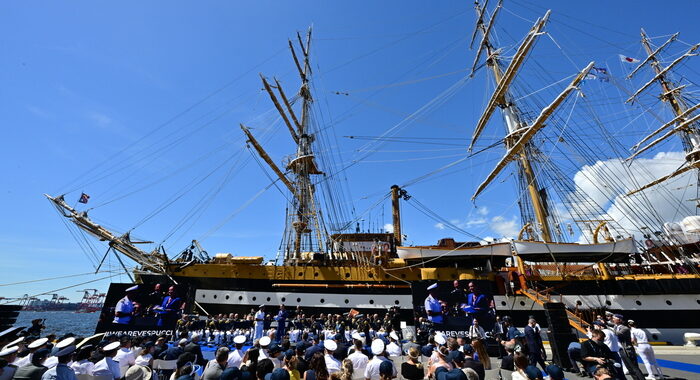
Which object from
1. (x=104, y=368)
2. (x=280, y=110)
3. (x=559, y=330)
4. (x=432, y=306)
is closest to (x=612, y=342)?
(x=559, y=330)

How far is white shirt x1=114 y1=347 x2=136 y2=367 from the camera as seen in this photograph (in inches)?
217

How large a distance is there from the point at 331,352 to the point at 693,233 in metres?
34.6

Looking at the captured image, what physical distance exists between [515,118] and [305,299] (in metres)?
22.1

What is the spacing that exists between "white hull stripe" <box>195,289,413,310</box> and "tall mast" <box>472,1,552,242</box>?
12325 millimetres

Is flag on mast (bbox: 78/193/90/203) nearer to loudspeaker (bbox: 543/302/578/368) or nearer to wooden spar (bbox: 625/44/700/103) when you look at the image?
loudspeaker (bbox: 543/302/578/368)

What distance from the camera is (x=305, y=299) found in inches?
675

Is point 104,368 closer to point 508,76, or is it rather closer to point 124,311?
point 124,311

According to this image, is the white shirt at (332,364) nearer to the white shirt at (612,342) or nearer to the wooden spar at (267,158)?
the white shirt at (612,342)

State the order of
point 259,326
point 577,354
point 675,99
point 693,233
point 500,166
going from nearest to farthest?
1. point 577,354
2. point 259,326
3. point 500,166
4. point 693,233
5. point 675,99

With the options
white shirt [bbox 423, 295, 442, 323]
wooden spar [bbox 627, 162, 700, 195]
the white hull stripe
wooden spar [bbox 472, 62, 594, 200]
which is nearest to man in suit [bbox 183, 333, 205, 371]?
white shirt [bbox 423, 295, 442, 323]

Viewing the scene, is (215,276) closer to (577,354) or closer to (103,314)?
(103,314)

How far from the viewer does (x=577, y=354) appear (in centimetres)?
625

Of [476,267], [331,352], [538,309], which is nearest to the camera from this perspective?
[331,352]

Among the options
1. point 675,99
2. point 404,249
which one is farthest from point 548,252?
point 675,99
